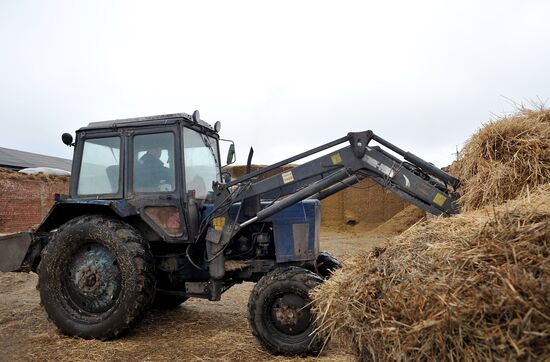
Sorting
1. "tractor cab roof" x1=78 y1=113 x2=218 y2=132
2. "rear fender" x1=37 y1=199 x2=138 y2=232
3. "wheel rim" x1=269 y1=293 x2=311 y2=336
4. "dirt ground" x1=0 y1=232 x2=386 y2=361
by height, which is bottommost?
"dirt ground" x1=0 y1=232 x2=386 y2=361

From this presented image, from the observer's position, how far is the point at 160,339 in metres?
4.85

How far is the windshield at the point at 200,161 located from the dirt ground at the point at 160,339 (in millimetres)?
1541

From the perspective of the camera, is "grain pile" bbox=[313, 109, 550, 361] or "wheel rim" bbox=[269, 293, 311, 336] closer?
"grain pile" bbox=[313, 109, 550, 361]

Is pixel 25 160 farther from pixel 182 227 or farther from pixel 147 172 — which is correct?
pixel 182 227

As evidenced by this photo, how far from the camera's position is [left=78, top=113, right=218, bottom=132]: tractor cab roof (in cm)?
520

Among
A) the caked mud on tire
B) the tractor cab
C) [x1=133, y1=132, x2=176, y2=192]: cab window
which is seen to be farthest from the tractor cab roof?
the caked mud on tire

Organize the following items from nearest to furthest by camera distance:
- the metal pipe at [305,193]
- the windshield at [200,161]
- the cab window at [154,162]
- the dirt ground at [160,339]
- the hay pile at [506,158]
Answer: the hay pile at [506,158], the dirt ground at [160,339], the metal pipe at [305,193], the cab window at [154,162], the windshield at [200,161]

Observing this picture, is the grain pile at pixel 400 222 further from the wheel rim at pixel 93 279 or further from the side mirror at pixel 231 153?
the wheel rim at pixel 93 279

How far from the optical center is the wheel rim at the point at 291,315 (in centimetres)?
434

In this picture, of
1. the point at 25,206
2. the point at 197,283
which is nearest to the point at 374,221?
the point at 25,206

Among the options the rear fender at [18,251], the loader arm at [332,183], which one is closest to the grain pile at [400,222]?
the loader arm at [332,183]

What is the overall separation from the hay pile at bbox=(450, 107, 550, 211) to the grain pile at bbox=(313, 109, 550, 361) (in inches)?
9.4

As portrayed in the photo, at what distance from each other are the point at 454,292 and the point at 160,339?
3.54 metres

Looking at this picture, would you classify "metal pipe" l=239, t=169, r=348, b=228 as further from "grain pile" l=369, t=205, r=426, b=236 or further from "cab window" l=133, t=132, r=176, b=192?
"grain pile" l=369, t=205, r=426, b=236
